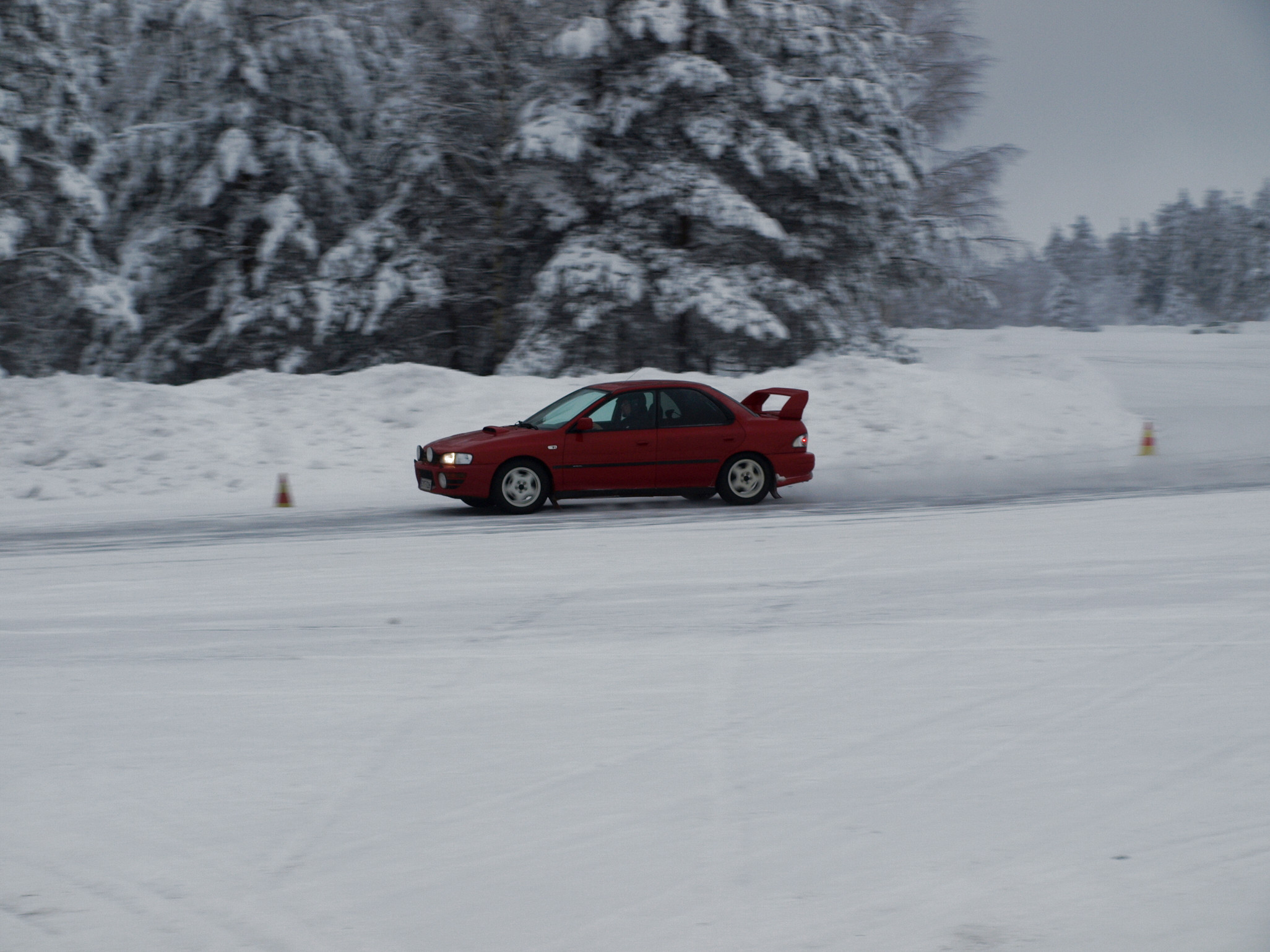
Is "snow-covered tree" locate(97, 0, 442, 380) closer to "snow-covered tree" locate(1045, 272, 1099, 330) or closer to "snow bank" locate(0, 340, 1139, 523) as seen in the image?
"snow bank" locate(0, 340, 1139, 523)

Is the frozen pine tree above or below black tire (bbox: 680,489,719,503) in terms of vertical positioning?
above

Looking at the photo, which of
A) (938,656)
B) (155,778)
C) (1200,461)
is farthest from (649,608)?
(1200,461)

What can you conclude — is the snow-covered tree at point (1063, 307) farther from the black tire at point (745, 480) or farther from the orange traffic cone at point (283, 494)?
the orange traffic cone at point (283, 494)

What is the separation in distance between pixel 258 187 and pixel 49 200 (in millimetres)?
3884

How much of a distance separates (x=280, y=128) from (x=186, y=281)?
3.78m

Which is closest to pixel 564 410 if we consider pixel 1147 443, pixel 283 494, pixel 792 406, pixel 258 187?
pixel 792 406

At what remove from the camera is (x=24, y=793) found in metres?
4.78

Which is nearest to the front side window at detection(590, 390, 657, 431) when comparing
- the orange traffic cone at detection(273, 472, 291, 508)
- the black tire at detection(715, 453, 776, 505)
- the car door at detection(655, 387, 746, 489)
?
the car door at detection(655, 387, 746, 489)

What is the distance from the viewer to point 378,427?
18.1m

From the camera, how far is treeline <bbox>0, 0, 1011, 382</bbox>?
2277cm

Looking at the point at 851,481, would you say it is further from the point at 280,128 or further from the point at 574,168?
the point at 280,128

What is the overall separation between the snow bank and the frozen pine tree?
2.41 meters

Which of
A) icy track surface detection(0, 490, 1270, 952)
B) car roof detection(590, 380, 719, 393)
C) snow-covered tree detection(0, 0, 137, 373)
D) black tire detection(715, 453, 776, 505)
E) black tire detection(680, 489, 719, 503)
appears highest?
snow-covered tree detection(0, 0, 137, 373)

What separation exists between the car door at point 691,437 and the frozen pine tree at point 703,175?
29.3 feet
